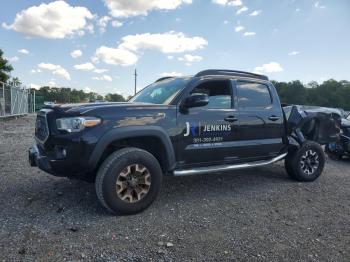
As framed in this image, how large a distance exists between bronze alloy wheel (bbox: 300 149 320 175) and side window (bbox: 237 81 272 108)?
49.7 inches

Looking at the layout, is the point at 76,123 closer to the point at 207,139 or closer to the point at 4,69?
the point at 207,139

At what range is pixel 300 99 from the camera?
3002 inches

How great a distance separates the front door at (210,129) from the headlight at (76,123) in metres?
1.15

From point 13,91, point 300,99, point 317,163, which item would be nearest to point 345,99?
point 300,99

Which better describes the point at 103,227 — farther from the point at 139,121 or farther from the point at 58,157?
the point at 139,121

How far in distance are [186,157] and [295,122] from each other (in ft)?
7.98

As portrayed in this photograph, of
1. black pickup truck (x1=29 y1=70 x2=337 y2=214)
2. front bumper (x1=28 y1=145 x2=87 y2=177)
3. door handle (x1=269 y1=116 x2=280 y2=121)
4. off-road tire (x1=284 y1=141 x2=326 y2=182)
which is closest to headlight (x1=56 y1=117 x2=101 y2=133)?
black pickup truck (x1=29 y1=70 x2=337 y2=214)

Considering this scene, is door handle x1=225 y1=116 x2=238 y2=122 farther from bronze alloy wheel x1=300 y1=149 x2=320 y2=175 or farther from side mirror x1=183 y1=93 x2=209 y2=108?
bronze alloy wheel x1=300 y1=149 x2=320 y2=175

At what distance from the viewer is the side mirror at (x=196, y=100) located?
14.1 feet

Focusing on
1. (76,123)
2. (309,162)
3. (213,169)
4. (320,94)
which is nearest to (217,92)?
(213,169)

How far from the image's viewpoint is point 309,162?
601cm

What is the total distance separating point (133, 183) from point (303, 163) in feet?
11.3

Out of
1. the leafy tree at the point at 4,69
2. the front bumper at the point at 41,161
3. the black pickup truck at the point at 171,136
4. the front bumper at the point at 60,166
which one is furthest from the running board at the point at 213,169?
the leafy tree at the point at 4,69

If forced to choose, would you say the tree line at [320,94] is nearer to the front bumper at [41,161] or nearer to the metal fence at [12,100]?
the metal fence at [12,100]
